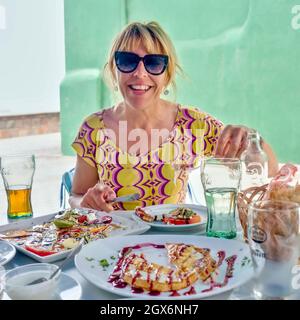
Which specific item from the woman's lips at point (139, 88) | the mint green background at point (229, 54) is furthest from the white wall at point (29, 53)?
the woman's lips at point (139, 88)

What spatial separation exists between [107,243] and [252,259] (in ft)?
1.08

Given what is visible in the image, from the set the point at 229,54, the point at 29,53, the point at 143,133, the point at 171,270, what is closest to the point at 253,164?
the point at 171,270

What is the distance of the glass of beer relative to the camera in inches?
55.4

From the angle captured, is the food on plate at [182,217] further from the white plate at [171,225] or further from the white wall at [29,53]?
the white wall at [29,53]

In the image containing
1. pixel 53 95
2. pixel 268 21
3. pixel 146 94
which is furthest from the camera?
pixel 53 95

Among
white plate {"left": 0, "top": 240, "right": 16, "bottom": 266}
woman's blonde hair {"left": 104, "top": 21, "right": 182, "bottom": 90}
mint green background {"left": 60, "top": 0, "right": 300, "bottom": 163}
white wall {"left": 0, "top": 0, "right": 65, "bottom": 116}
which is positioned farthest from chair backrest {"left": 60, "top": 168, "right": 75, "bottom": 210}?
white wall {"left": 0, "top": 0, "right": 65, "bottom": 116}

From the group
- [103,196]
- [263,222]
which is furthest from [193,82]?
[263,222]

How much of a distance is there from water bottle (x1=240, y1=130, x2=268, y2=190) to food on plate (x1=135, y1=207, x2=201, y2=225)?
186 mm

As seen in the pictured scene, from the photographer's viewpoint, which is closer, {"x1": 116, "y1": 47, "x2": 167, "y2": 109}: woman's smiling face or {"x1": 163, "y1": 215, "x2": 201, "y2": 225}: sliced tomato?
{"x1": 163, "y1": 215, "x2": 201, "y2": 225}: sliced tomato

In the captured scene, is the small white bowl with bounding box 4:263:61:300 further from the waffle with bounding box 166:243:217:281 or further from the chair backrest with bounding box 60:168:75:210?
the chair backrest with bounding box 60:168:75:210

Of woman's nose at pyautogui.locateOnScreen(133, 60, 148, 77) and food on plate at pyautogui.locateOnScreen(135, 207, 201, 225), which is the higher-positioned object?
woman's nose at pyautogui.locateOnScreen(133, 60, 148, 77)

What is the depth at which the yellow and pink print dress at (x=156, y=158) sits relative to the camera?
189cm
